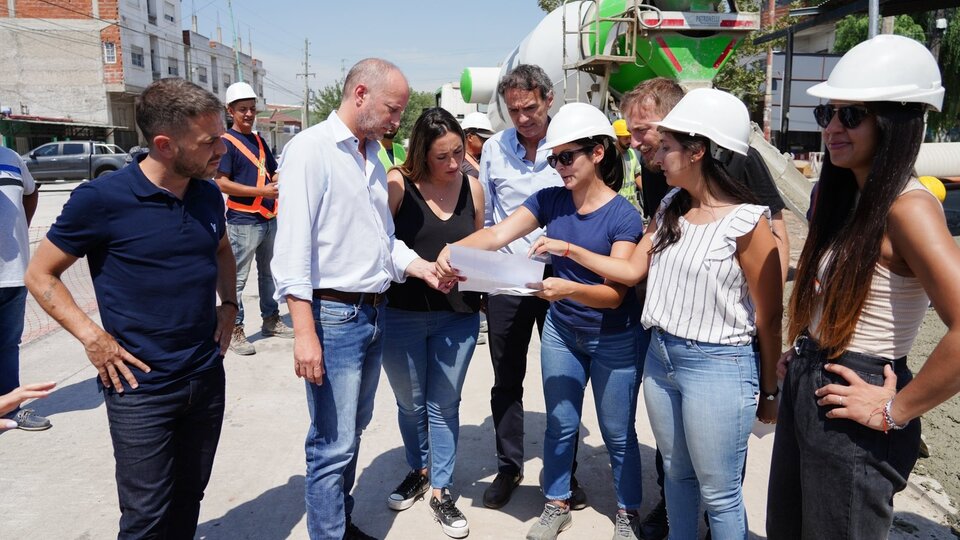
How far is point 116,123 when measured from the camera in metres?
38.5

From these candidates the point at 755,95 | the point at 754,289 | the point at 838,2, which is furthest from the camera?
the point at 755,95

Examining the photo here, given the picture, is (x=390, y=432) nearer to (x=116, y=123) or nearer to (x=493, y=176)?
(x=493, y=176)

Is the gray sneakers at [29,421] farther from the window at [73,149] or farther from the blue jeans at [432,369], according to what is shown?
the window at [73,149]

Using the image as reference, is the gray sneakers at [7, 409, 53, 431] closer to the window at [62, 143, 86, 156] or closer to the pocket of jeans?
the pocket of jeans

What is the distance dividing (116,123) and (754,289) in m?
43.6

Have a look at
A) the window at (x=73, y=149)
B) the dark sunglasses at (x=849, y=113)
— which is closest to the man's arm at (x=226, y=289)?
the dark sunglasses at (x=849, y=113)

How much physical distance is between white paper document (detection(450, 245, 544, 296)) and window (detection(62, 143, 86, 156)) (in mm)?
26625

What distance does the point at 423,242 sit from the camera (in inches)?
126

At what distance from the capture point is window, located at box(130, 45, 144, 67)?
38594 mm

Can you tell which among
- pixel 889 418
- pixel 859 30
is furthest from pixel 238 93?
pixel 859 30

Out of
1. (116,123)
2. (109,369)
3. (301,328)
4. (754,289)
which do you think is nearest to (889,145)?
(754,289)

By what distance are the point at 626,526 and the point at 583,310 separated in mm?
1068

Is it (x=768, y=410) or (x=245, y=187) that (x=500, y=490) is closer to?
(x=768, y=410)

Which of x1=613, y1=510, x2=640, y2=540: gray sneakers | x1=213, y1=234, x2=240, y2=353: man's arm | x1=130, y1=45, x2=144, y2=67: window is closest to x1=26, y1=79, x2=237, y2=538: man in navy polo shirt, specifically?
x1=213, y1=234, x2=240, y2=353: man's arm
